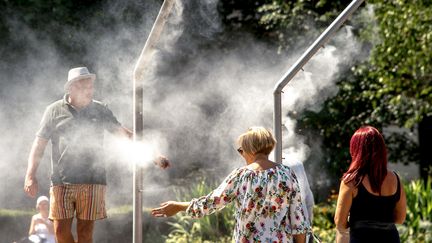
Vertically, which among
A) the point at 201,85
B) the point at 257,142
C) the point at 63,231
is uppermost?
the point at 201,85

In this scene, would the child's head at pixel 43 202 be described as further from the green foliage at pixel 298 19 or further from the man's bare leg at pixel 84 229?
the green foliage at pixel 298 19

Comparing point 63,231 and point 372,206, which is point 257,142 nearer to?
point 372,206

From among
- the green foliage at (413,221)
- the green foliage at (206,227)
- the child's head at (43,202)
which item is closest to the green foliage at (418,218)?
the green foliage at (413,221)

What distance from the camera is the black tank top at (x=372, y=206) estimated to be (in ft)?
19.2

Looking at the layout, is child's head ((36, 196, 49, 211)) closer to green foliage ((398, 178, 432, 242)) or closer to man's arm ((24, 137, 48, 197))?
Result: man's arm ((24, 137, 48, 197))

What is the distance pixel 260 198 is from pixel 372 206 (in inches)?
25.9

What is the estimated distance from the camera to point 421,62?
12.7m

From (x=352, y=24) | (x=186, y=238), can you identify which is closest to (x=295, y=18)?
(x=352, y=24)

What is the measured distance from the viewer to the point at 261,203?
19.1 feet

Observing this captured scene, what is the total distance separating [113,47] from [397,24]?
3.76 metres

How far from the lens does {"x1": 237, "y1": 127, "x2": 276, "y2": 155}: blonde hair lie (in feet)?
19.2

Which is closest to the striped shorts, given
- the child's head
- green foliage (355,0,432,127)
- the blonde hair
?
the blonde hair

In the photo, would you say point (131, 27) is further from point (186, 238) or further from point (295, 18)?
point (295, 18)

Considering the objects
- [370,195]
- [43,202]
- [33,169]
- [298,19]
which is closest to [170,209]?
[370,195]
